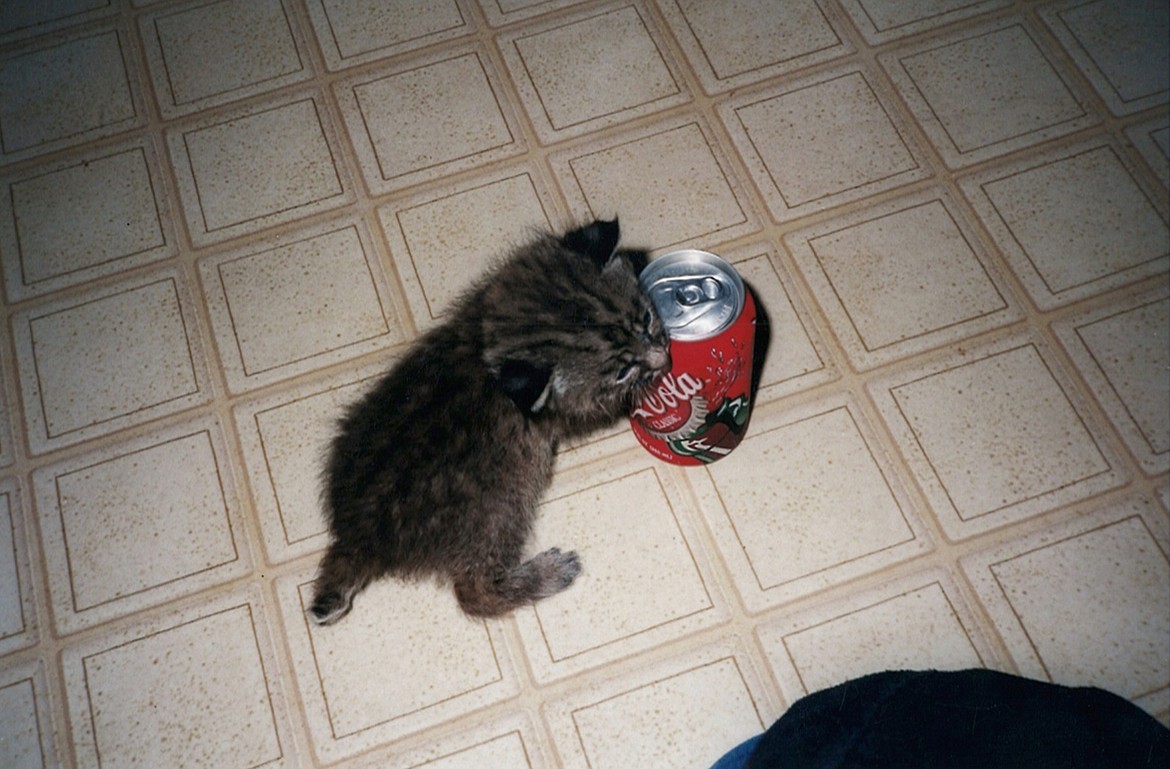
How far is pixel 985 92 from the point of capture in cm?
197

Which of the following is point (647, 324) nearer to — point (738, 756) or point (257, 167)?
point (738, 756)

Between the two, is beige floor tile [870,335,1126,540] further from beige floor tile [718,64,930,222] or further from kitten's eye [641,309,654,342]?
kitten's eye [641,309,654,342]

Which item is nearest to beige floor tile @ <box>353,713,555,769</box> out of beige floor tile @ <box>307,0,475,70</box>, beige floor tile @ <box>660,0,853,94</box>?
beige floor tile @ <box>660,0,853,94</box>

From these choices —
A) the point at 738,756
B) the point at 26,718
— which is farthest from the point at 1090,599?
the point at 26,718

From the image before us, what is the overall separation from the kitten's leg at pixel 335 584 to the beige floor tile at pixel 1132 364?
1.45 metres

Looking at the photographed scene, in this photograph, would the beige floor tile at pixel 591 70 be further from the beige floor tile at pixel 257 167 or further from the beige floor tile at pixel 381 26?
the beige floor tile at pixel 257 167

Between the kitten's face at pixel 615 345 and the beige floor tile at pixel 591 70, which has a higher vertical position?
the beige floor tile at pixel 591 70

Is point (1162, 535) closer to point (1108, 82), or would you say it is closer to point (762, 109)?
point (1108, 82)

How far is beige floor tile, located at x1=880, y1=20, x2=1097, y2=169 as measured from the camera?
192 cm

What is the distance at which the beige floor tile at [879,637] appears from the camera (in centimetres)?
149

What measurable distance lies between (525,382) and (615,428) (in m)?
0.48

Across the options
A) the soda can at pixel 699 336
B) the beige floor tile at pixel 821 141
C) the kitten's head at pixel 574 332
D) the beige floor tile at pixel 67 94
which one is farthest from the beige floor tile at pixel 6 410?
the beige floor tile at pixel 821 141

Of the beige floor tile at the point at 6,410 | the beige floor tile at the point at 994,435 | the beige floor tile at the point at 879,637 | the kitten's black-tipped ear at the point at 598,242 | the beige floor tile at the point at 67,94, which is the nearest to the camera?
the kitten's black-tipped ear at the point at 598,242

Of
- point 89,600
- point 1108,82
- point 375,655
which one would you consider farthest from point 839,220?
point 89,600
